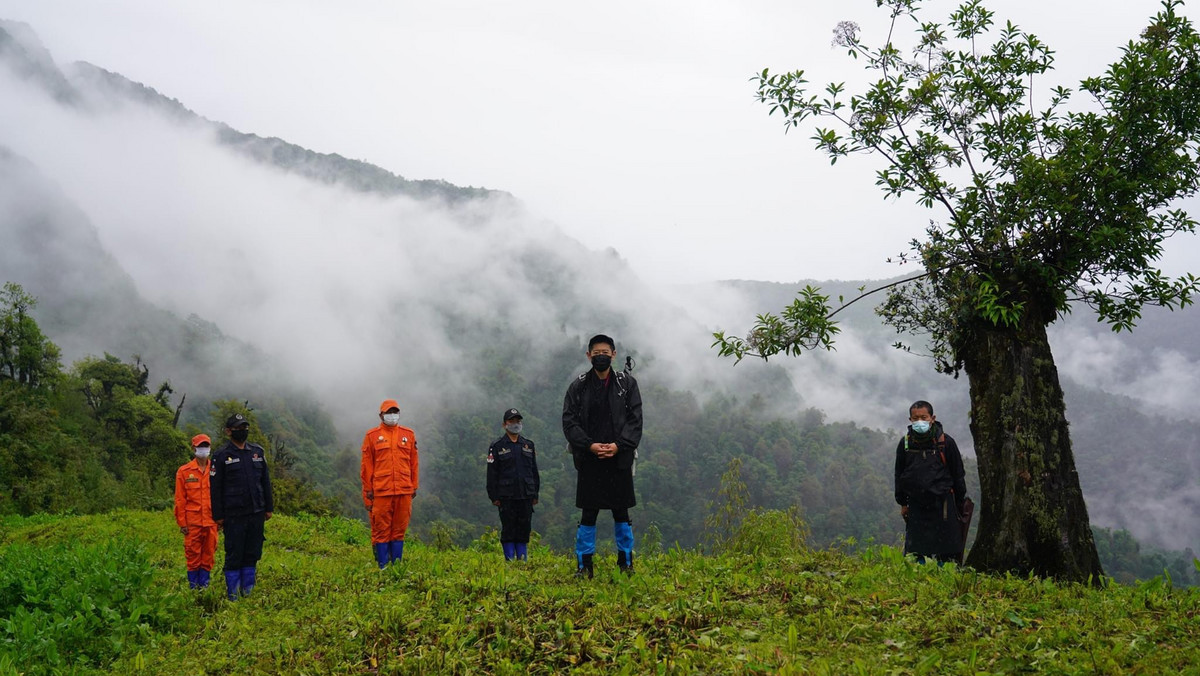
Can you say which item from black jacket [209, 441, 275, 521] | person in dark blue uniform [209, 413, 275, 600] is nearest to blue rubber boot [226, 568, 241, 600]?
person in dark blue uniform [209, 413, 275, 600]

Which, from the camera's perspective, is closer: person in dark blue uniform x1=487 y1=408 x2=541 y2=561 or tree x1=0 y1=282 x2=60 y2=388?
person in dark blue uniform x1=487 y1=408 x2=541 y2=561

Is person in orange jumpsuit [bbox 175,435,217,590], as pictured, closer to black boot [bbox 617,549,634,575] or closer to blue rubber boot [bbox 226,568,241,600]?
blue rubber boot [bbox 226,568,241,600]

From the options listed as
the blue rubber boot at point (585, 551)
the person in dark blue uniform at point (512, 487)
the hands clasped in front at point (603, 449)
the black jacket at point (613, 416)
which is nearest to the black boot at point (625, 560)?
the blue rubber boot at point (585, 551)

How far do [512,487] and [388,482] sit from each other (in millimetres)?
2281

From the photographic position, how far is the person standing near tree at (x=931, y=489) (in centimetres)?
880

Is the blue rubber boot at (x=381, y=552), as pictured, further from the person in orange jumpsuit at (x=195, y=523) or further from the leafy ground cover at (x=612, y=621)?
the person in orange jumpsuit at (x=195, y=523)

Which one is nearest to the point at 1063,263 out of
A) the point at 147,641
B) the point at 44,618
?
the point at 147,641

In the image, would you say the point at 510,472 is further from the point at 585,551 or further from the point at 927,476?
the point at 927,476

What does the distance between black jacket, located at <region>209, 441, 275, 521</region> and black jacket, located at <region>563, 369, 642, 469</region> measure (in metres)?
4.13

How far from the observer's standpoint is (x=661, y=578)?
298 inches

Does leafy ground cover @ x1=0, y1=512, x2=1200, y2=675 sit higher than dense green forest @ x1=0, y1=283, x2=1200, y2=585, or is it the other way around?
leafy ground cover @ x1=0, y1=512, x2=1200, y2=675

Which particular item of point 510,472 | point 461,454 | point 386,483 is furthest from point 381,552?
point 461,454

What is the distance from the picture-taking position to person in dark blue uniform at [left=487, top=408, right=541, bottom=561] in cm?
1209

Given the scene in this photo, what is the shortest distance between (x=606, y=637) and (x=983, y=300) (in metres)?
6.27
